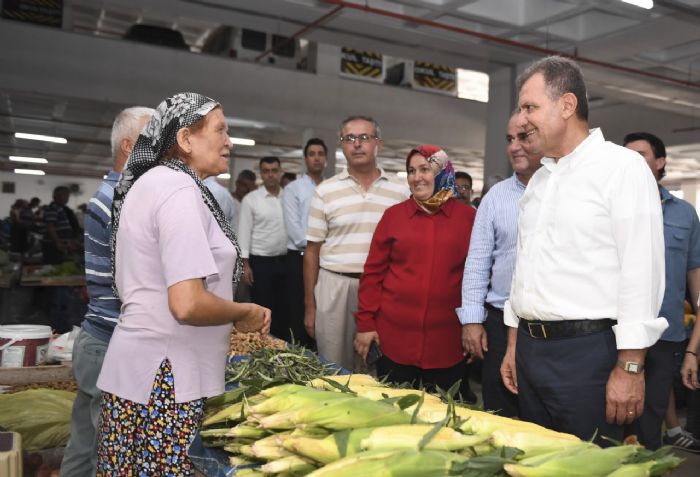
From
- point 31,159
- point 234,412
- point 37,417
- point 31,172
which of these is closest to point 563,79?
point 234,412

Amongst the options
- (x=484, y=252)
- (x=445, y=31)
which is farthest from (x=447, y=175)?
(x=445, y=31)

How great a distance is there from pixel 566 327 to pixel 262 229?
4.34 metres

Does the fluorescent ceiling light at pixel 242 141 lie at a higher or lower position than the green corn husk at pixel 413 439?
higher

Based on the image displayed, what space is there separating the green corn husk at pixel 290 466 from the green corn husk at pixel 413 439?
12 centimetres

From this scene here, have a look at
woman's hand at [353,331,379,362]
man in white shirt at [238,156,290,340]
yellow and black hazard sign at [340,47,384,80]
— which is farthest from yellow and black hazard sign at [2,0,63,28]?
woman's hand at [353,331,379,362]

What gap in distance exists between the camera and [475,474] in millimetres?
1146

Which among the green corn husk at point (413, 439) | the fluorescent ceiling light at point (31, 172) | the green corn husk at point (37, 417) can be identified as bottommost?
the green corn husk at point (37, 417)

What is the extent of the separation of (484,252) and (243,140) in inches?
472

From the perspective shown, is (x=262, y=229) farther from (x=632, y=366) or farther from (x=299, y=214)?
(x=632, y=366)

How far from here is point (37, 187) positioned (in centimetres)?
2783

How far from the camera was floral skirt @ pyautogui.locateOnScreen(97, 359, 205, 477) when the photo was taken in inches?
63.7

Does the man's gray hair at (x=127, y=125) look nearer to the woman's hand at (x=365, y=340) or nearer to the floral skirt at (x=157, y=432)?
the floral skirt at (x=157, y=432)

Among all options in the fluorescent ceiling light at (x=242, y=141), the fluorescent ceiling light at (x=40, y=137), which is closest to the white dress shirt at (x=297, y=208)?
the fluorescent ceiling light at (x=242, y=141)

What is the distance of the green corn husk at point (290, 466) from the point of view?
1238 millimetres
